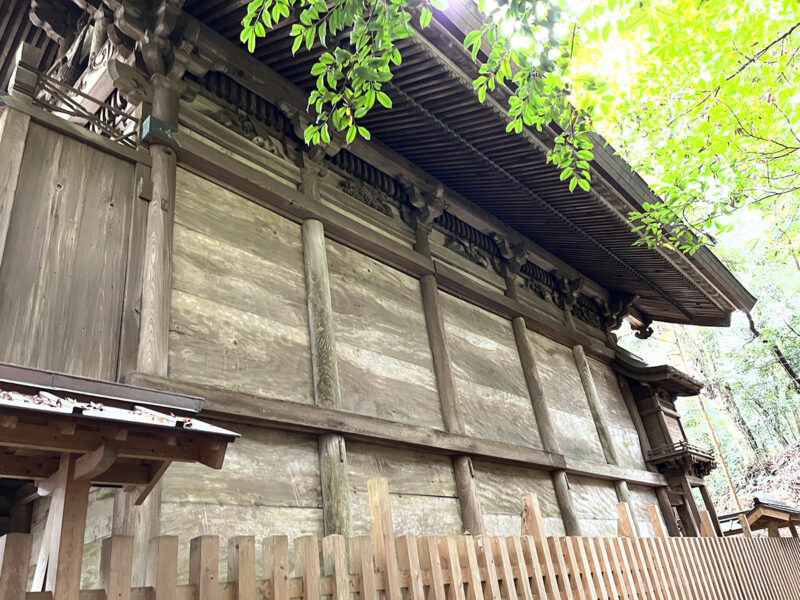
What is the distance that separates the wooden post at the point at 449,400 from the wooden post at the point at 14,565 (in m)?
3.52

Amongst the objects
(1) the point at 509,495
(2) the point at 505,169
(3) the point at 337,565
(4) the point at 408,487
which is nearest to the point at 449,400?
(4) the point at 408,487

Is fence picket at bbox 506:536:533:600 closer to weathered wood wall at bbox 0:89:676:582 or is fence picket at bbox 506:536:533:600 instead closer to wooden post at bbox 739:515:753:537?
weathered wood wall at bbox 0:89:676:582

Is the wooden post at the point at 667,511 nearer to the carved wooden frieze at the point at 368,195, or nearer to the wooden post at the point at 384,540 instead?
the carved wooden frieze at the point at 368,195

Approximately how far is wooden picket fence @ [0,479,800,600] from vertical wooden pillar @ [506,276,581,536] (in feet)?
4.40

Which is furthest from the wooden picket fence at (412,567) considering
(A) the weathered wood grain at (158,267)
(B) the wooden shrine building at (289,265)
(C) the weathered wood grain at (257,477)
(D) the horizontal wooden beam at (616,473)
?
(D) the horizontal wooden beam at (616,473)

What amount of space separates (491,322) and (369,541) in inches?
177

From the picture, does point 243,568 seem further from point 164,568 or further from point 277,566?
point 164,568

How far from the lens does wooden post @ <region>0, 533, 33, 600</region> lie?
1.37 metres

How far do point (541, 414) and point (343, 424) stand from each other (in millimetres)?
3296

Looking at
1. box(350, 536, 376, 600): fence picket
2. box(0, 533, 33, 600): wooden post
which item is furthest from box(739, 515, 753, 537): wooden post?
box(0, 533, 33, 600): wooden post

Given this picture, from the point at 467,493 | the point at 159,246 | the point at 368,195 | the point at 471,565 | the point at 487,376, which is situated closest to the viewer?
the point at 471,565

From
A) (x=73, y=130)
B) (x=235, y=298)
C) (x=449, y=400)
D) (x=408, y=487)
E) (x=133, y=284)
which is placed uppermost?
(x=73, y=130)

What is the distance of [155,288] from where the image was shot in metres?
3.26

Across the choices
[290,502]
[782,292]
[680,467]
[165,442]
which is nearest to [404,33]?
[165,442]
